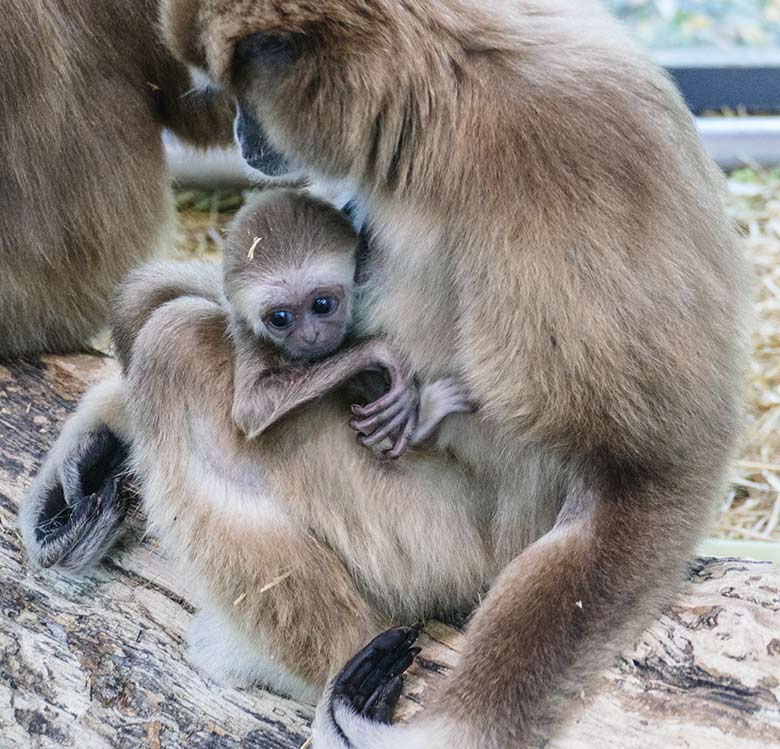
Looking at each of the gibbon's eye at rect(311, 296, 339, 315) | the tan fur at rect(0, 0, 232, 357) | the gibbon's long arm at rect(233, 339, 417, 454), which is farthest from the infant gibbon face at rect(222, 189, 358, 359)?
the tan fur at rect(0, 0, 232, 357)

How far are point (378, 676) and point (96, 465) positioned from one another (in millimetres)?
1550

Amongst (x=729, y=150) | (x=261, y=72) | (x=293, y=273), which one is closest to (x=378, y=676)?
(x=293, y=273)

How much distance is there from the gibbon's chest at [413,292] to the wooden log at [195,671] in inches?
37.6

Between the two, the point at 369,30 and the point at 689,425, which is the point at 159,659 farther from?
the point at 369,30

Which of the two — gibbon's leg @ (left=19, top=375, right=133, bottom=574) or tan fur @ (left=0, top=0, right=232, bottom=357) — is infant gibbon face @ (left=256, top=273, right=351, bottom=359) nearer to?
gibbon's leg @ (left=19, top=375, right=133, bottom=574)

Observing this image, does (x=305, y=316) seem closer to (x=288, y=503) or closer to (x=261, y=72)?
(x=288, y=503)

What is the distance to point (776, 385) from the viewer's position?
649cm

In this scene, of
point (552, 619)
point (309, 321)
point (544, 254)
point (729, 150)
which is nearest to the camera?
point (544, 254)

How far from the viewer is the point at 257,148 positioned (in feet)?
11.1

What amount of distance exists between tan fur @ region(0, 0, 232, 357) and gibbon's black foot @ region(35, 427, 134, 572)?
0.95 meters

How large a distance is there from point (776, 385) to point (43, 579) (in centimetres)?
452

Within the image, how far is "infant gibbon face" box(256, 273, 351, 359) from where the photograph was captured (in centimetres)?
351

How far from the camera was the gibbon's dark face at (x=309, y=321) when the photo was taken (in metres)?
3.51

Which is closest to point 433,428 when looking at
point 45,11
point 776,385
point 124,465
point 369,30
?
point 369,30
